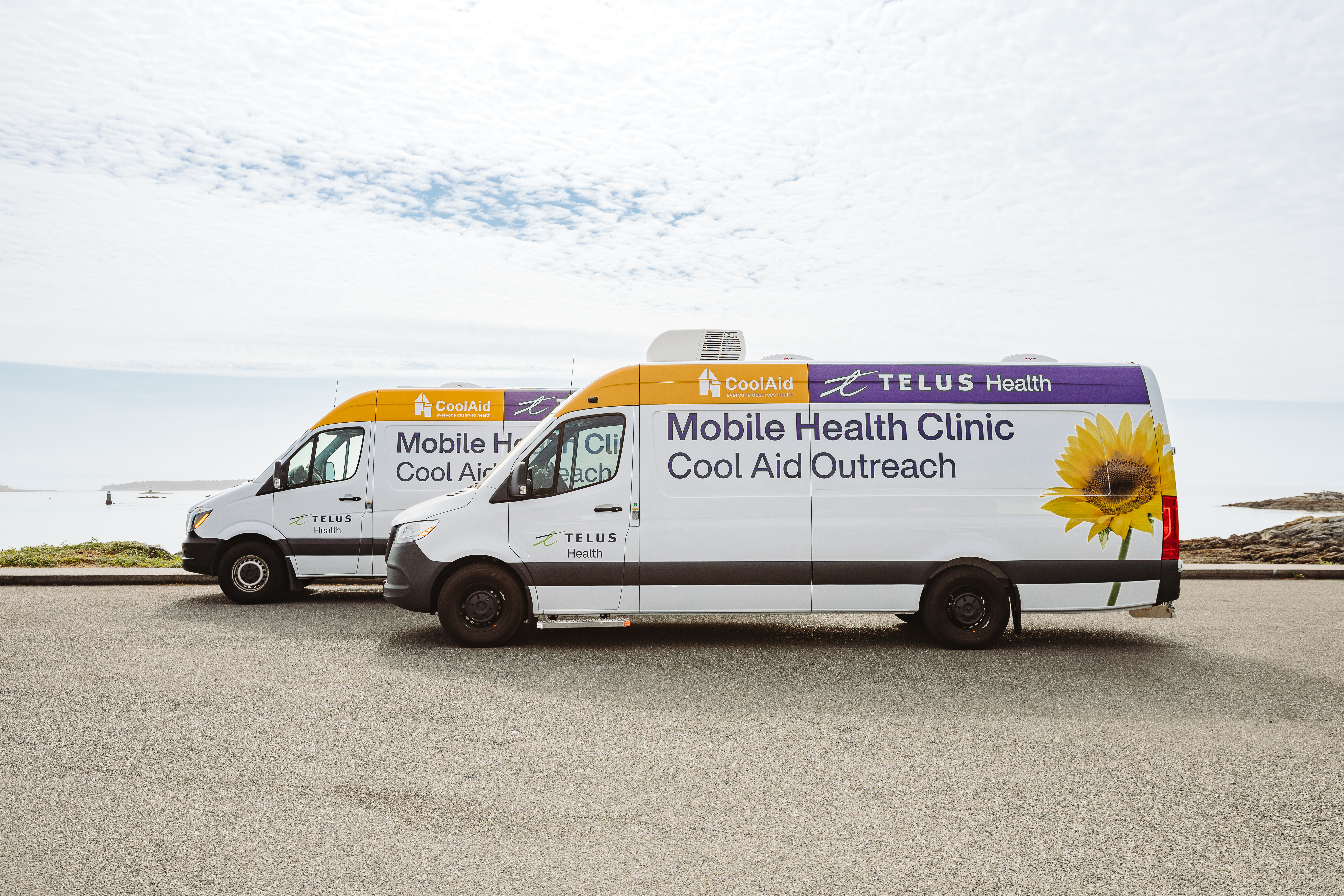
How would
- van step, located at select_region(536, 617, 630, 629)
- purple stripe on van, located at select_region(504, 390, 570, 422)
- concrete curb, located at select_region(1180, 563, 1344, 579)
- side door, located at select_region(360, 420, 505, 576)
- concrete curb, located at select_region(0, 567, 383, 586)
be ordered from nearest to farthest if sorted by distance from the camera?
van step, located at select_region(536, 617, 630, 629)
side door, located at select_region(360, 420, 505, 576)
purple stripe on van, located at select_region(504, 390, 570, 422)
concrete curb, located at select_region(0, 567, 383, 586)
concrete curb, located at select_region(1180, 563, 1344, 579)

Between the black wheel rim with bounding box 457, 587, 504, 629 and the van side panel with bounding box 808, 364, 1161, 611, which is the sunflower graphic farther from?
the black wheel rim with bounding box 457, 587, 504, 629

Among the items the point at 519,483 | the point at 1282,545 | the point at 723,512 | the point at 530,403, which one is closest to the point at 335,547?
the point at 530,403

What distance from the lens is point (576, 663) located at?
8109 mm

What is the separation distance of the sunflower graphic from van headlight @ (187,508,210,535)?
9.32m

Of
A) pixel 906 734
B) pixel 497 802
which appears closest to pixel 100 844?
pixel 497 802

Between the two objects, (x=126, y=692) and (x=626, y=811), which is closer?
(x=626, y=811)

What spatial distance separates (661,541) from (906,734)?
327 cm

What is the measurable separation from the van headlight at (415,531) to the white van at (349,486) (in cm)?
270

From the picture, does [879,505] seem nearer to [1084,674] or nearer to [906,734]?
[1084,674]

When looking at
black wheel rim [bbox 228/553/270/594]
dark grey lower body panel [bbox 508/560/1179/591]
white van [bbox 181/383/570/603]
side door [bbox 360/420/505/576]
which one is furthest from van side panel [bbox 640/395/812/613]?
black wheel rim [bbox 228/553/270/594]

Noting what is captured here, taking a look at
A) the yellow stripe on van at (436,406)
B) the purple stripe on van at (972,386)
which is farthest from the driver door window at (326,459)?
the purple stripe on van at (972,386)

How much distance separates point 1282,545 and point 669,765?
54.9ft

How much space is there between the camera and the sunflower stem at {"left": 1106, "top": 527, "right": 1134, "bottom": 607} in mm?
8797

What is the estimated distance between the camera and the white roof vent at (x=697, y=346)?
9.54 m
